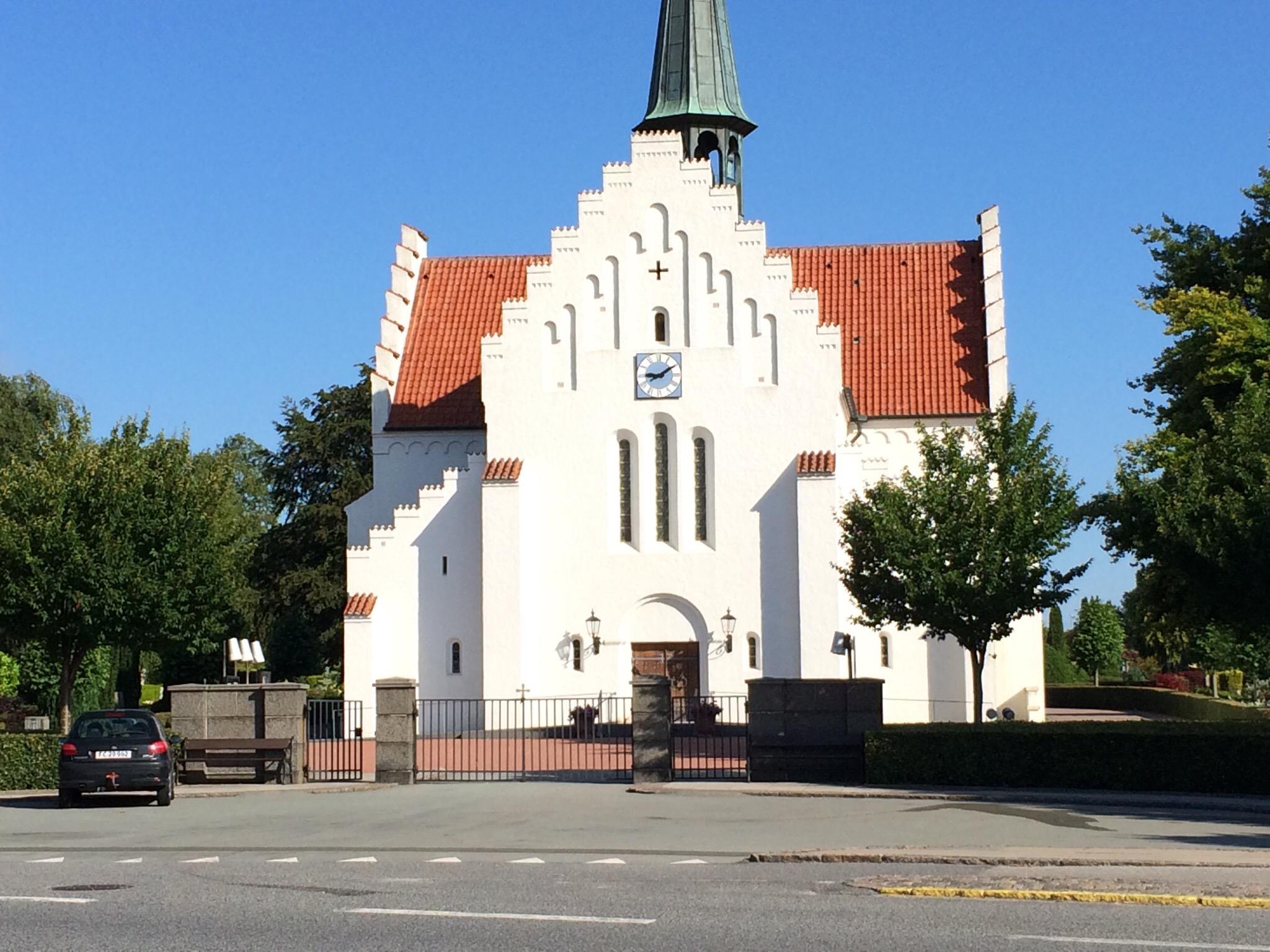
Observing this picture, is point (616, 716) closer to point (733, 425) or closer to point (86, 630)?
point (733, 425)

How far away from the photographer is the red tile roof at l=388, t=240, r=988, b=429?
53375 millimetres

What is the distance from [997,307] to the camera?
53.5 m

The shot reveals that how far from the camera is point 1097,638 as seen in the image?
85312 millimetres

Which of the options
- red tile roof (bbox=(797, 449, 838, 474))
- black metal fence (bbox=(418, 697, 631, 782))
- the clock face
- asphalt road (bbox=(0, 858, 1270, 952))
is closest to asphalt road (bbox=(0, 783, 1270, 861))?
asphalt road (bbox=(0, 858, 1270, 952))

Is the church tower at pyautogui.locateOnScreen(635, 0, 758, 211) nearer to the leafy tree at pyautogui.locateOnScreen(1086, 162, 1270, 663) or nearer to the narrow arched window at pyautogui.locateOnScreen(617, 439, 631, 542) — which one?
the narrow arched window at pyautogui.locateOnScreen(617, 439, 631, 542)

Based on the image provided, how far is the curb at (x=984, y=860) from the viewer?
16.8m

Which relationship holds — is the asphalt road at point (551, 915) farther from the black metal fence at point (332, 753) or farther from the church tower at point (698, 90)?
the church tower at point (698, 90)

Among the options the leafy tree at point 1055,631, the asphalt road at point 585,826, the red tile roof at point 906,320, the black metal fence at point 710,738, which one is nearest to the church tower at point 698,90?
the red tile roof at point 906,320

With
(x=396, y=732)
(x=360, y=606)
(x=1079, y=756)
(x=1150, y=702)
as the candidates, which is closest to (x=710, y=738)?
(x=396, y=732)

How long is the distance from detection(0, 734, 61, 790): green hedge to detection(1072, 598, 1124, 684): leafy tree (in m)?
63.4

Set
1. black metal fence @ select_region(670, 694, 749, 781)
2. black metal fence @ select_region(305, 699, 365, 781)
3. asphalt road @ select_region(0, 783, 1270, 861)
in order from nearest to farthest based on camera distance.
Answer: asphalt road @ select_region(0, 783, 1270, 861)
black metal fence @ select_region(670, 694, 749, 781)
black metal fence @ select_region(305, 699, 365, 781)

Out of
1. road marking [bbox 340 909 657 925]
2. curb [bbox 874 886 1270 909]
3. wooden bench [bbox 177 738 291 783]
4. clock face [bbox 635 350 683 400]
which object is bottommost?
curb [bbox 874 886 1270 909]

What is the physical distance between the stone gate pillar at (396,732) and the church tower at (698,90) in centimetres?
2772

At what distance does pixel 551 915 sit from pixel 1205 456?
21878 millimetres
